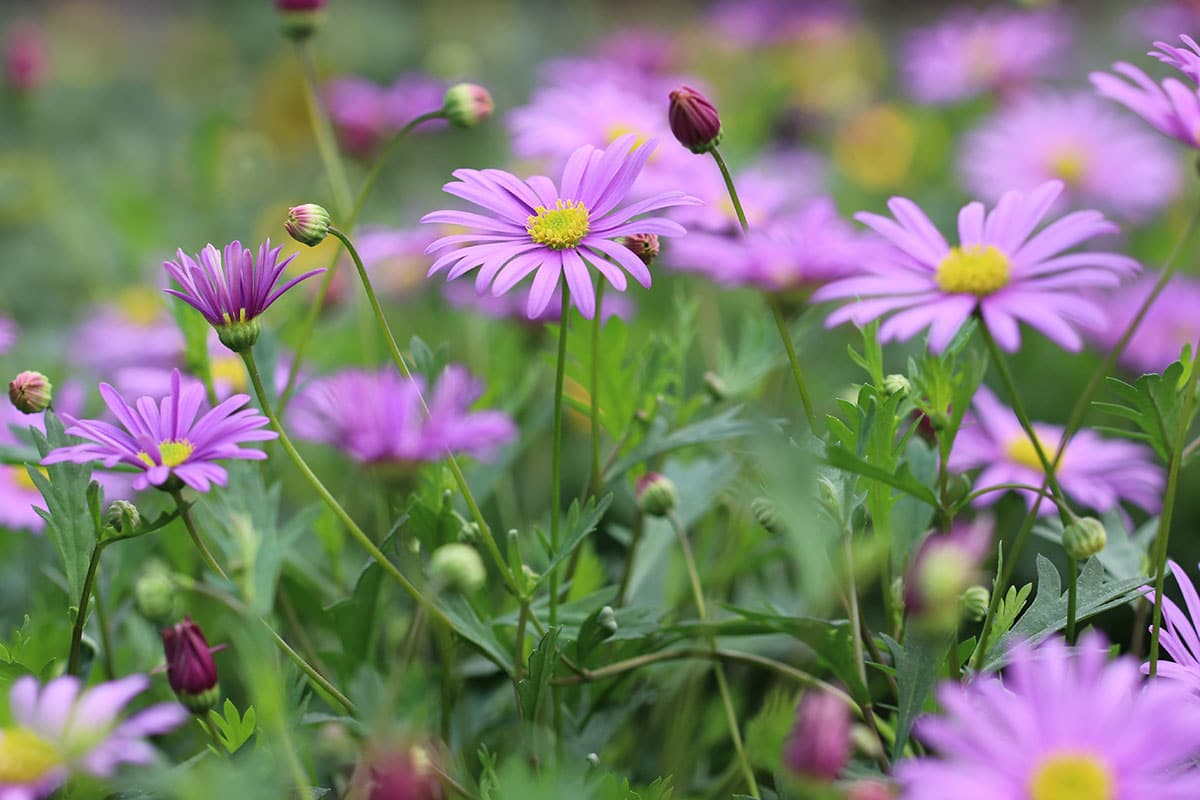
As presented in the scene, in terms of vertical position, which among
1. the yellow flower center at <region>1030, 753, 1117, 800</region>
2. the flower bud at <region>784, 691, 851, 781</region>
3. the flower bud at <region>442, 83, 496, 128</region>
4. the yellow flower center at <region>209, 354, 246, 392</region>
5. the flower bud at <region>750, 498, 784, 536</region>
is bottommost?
the yellow flower center at <region>1030, 753, 1117, 800</region>

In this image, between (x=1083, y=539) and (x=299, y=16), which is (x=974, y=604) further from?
(x=299, y=16)

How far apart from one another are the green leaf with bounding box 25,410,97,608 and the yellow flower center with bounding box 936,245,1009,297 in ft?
1.71

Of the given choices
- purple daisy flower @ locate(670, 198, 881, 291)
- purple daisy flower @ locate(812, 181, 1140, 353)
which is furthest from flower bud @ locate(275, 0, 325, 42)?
purple daisy flower @ locate(812, 181, 1140, 353)

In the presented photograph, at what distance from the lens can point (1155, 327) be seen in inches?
52.8

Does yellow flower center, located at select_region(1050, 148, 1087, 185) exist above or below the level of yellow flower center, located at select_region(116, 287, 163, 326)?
above

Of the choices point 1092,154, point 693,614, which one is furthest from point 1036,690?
point 1092,154

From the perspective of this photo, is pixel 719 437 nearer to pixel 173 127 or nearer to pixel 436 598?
pixel 436 598

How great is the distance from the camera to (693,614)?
0.93 m

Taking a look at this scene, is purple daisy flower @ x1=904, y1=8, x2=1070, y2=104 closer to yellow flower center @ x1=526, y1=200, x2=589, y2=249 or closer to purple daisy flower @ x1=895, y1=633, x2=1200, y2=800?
yellow flower center @ x1=526, y1=200, x2=589, y2=249

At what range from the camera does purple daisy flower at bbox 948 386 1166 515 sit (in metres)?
0.84

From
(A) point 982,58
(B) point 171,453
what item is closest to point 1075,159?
(A) point 982,58

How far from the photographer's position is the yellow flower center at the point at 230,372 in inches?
41.0

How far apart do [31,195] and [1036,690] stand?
1885 mm

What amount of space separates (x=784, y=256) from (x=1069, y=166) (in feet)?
3.02
